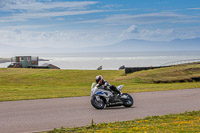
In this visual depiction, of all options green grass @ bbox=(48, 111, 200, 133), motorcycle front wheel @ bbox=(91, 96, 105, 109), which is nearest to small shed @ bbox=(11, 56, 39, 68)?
motorcycle front wheel @ bbox=(91, 96, 105, 109)

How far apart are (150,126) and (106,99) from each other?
4806 millimetres

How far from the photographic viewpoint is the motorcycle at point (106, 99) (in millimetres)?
14586

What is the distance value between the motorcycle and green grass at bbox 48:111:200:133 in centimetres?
320

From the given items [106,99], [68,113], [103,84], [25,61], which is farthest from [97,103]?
[25,61]

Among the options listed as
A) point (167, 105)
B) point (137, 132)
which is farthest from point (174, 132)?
point (167, 105)

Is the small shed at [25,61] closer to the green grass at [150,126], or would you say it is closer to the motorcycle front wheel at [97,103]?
the motorcycle front wheel at [97,103]

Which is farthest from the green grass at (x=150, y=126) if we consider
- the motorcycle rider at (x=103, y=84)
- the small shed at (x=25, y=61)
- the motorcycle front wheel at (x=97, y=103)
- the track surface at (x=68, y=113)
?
the small shed at (x=25, y=61)

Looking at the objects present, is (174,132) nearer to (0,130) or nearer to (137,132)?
(137,132)

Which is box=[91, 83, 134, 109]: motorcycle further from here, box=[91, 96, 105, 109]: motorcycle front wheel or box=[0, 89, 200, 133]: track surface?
box=[0, 89, 200, 133]: track surface

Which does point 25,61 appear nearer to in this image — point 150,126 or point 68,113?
point 68,113

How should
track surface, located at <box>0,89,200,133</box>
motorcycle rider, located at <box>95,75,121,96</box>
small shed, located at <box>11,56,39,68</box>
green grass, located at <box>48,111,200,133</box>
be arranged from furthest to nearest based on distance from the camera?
small shed, located at <box>11,56,39,68</box> < motorcycle rider, located at <box>95,75,121,96</box> < track surface, located at <box>0,89,200,133</box> < green grass, located at <box>48,111,200,133</box>

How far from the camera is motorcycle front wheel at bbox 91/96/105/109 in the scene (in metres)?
14.6

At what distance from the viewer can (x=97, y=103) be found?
14.7 m

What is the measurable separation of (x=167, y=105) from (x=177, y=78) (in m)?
24.7
